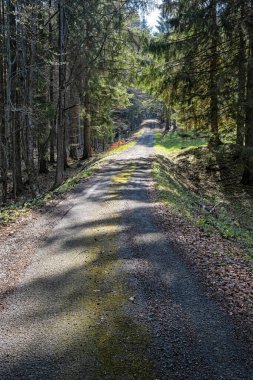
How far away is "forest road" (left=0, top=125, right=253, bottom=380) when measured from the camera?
3918mm

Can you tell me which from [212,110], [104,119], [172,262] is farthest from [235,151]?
[104,119]

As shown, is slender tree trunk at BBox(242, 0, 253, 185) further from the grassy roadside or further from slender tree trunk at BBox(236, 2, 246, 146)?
the grassy roadside

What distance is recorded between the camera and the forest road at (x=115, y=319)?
3918mm

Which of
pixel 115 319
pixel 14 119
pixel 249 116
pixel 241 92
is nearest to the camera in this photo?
pixel 115 319

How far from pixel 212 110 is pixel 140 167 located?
473 cm

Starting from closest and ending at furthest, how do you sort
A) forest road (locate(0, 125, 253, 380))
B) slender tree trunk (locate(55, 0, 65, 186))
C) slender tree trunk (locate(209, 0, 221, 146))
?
forest road (locate(0, 125, 253, 380))
slender tree trunk (locate(55, 0, 65, 186))
slender tree trunk (locate(209, 0, 221, 146))

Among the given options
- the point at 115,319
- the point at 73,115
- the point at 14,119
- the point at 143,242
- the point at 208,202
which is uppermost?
the point at 73,115

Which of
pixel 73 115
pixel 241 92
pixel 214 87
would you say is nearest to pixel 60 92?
pixel 214 87

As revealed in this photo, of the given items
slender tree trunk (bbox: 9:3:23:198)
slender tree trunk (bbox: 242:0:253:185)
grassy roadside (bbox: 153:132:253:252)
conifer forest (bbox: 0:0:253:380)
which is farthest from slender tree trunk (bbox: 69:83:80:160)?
slender tree trunk (bbox: 242:0:253:185)

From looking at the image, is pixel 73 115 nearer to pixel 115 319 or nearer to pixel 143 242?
pixel 143 242

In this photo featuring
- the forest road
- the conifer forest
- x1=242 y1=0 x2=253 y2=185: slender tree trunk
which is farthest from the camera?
x1=242 y1=0 x2=253 y2=185: slender tree trunk

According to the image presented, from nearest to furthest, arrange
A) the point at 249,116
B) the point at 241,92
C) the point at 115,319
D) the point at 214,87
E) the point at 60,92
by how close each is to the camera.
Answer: the point at 115,319 → the point at 241,92 → the point at 214,87 → the point at 249,116 → the point at 60,92

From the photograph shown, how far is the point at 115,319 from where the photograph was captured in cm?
482

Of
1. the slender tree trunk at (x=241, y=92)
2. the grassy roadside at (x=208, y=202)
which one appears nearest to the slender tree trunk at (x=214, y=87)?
the slender tree trunk at (x=241, y=92)
